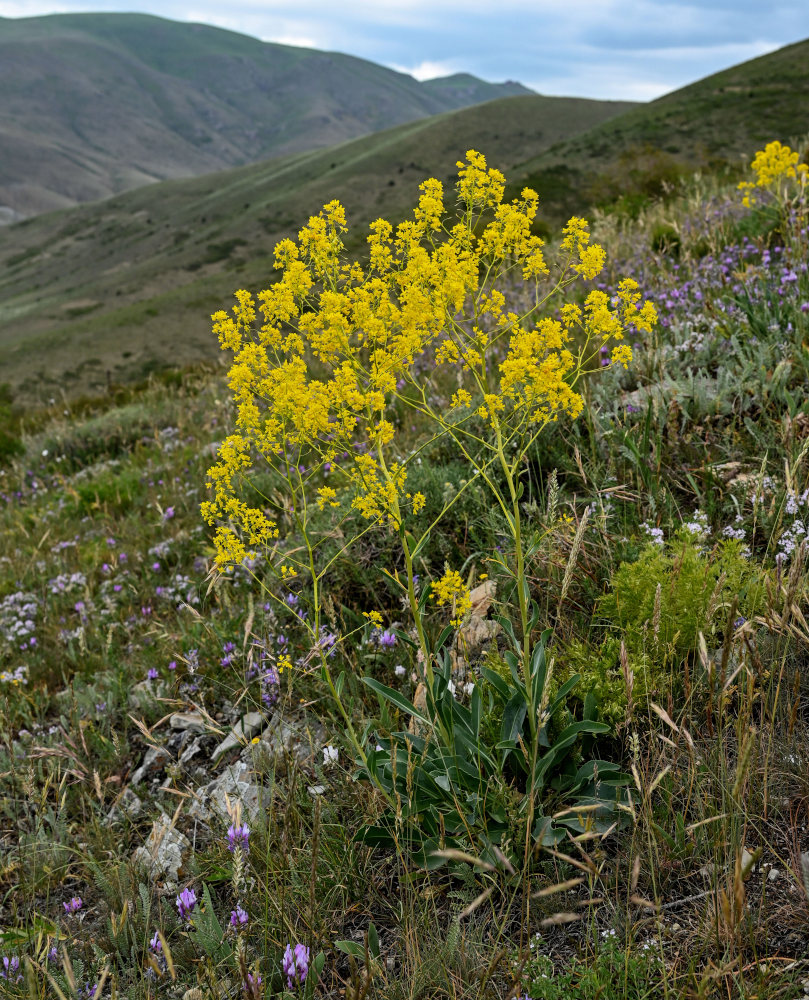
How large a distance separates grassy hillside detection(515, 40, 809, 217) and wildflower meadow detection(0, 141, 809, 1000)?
3810cm

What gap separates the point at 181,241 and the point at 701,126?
59823mm

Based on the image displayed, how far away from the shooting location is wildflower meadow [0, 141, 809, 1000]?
6.45 ft

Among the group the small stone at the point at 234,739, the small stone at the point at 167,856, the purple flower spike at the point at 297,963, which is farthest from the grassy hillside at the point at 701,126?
the purple flower spike at the point at 297,963

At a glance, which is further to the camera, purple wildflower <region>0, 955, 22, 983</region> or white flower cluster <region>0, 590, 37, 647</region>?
white flower cluster <region>0, 590, 37, 647</region>

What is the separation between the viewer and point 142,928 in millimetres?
2500

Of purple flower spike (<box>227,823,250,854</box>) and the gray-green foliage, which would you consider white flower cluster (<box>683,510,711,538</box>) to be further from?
purple flower spike (<box>227,823,250,854</box>)

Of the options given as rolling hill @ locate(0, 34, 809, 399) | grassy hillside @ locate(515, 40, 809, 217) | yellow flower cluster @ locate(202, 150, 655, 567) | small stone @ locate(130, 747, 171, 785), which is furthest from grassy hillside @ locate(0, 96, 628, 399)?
yellow flower cluster @ locate(202, 150, 655, 567)

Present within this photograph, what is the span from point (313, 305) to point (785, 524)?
7.82ft

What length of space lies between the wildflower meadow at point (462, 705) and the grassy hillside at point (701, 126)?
38.1 metres

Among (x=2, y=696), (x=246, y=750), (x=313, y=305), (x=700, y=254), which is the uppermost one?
(x=700, y=254)

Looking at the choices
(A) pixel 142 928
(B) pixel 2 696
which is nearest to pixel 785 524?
(A) pixel 142 928

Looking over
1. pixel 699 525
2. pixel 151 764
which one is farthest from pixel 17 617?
pixel 699 525

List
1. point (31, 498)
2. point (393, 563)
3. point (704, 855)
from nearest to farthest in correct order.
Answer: point (704, 855), point (393, 563), point (31, 498)

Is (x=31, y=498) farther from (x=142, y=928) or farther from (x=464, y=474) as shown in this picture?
(x=142, y=928)
